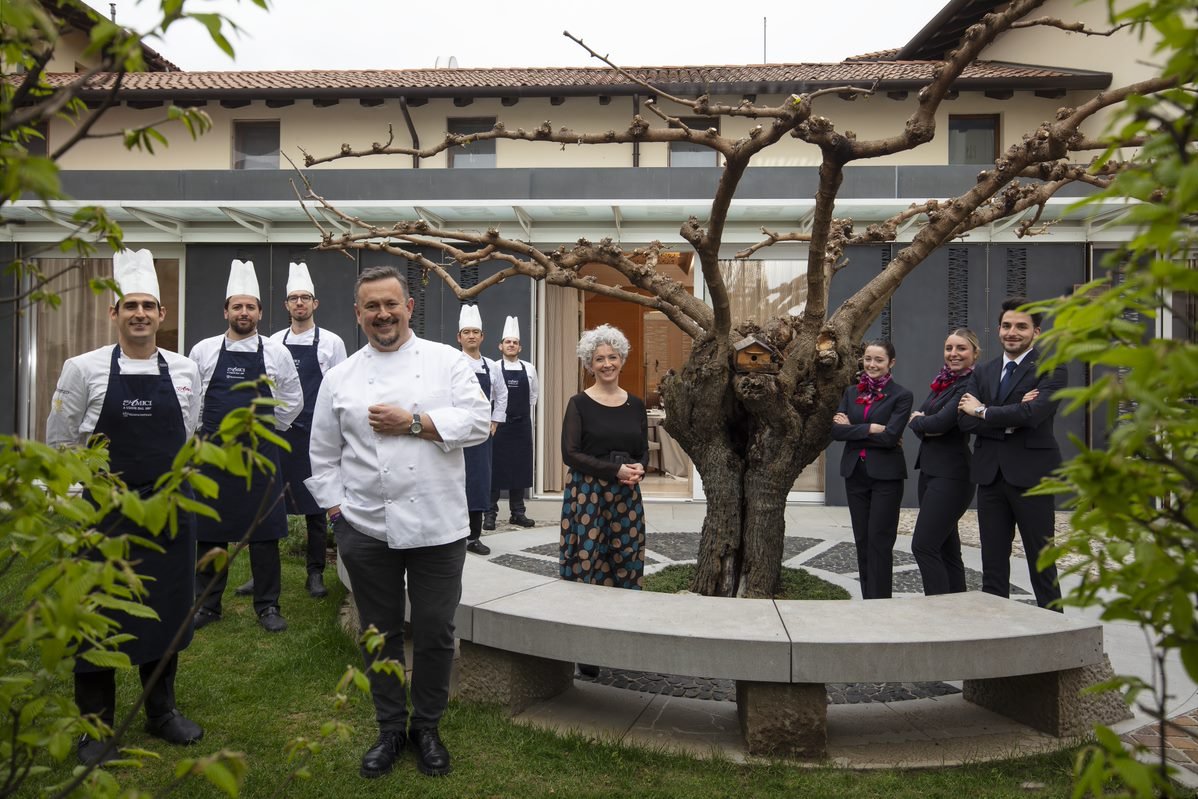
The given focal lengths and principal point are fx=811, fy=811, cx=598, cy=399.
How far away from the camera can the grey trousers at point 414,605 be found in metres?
3.32

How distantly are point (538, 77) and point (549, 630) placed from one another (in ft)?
41.1

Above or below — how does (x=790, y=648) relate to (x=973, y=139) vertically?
below

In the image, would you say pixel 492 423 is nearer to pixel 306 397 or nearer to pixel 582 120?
pixel 306 397

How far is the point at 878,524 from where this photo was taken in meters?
5.12

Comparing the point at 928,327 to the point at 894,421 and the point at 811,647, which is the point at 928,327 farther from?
the point at 811,647

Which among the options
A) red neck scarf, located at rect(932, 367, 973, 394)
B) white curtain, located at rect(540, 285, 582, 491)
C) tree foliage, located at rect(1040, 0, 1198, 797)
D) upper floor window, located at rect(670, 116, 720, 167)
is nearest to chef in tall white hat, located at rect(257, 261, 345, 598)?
red neck scarf, located at rect(932, 367, 973, 394)

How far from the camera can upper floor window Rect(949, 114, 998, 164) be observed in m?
13.6

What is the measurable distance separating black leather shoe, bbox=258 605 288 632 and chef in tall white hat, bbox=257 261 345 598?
65 centimetres

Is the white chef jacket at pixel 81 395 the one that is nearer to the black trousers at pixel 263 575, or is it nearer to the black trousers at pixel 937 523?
the black trousers at pixel 263 575

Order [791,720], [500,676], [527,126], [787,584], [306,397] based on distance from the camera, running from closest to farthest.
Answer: [791,720] < [500,676] < [787,584] < [306,397] < [527,126]

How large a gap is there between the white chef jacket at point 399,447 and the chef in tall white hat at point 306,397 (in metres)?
2.63

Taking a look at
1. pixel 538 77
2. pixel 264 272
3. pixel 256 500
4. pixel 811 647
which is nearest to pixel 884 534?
pixel 811 647

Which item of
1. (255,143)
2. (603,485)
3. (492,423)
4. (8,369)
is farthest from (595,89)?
(603,485)

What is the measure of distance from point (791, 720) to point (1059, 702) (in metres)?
1.27
